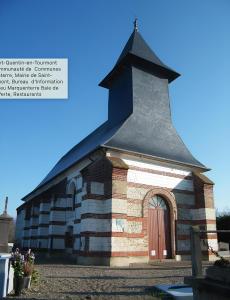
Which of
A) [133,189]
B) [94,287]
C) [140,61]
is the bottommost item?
[94,287]

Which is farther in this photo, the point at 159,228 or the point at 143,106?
the point at 143,106

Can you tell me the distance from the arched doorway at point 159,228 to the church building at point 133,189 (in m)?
0.05

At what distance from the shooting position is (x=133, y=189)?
46.7 ft

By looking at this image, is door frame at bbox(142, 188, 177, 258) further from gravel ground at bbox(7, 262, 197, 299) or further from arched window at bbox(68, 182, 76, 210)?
gravel ground at bbox(7, 262, 197, 299)

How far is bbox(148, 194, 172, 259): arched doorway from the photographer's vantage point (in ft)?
47.4

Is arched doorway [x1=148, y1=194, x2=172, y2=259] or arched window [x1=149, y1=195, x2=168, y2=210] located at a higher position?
arched window [x1=149, y1=195, x2=168, y2=210]

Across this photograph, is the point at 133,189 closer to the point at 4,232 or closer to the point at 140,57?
the point at 4,232

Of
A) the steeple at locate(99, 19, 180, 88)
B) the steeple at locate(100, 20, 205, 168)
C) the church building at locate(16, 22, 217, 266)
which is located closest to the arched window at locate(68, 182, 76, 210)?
the church building at locate(16, 22, 217, 266)

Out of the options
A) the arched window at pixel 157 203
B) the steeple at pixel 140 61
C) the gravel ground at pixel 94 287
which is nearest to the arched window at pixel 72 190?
the arched window at pixel 157 203

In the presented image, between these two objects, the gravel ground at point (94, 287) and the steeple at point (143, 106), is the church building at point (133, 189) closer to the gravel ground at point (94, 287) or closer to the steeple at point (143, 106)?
the steeple at point (143, 106)

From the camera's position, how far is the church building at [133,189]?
13070mm

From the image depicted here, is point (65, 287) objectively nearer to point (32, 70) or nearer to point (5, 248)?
point (5, 248)

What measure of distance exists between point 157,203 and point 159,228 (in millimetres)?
1227

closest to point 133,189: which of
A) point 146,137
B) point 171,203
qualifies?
point 171,203
